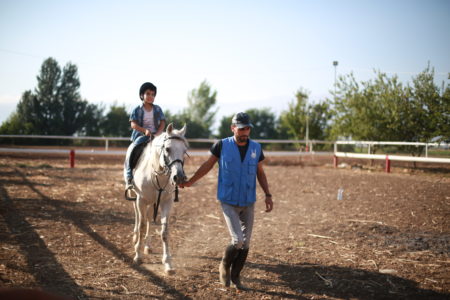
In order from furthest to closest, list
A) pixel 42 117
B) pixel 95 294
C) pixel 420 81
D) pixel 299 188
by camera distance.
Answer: pixel 42 117
pixel 420 81
pixel 299 188
pixel 95 294

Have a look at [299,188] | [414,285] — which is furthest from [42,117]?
[414,285]

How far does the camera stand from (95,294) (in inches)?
158

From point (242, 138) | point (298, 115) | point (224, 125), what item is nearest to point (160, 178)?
point (242, 138)

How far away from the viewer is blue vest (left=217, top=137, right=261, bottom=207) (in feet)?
13.9

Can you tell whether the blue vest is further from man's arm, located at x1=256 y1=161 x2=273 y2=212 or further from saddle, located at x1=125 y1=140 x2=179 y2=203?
saddle, located at x1=125 y1=140 x2=179 y2=203

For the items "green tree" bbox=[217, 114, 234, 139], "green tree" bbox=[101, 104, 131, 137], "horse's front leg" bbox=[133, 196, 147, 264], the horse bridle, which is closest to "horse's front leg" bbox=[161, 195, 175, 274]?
"horse's front leg" bbox=[133, 196, 147, 264]

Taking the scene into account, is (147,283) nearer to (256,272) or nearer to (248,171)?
(256,272)

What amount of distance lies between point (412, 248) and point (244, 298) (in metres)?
3.53

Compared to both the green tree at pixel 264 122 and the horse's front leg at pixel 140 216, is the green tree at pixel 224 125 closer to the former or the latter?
the green tree at pixel 264 122

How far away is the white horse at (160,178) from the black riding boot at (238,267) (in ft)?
3.09

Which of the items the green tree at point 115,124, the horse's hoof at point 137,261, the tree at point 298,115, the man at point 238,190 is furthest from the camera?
the green tree at point 115,124

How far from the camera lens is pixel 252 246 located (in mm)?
6133

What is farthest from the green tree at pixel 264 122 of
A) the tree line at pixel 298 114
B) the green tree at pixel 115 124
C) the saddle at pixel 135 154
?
the saddle at pixel 135 154

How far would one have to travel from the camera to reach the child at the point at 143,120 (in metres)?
5.86
